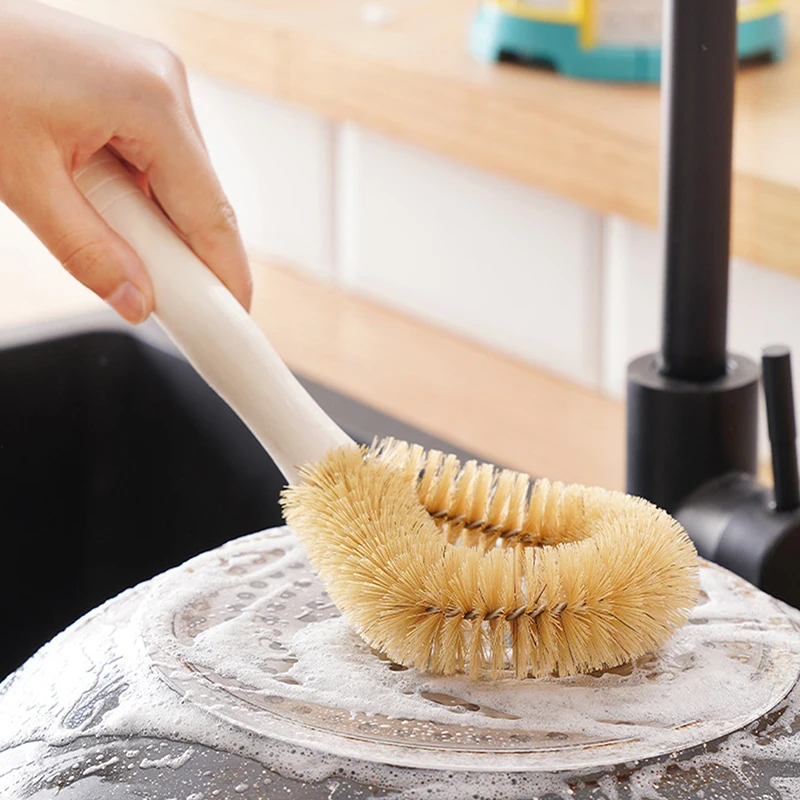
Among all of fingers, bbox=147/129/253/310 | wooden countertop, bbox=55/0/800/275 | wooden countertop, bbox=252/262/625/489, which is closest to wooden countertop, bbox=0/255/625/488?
wooden countertop, bbox=252/262/625/489

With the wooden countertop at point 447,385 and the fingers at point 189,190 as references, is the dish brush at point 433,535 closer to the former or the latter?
the fingers at point 189,190

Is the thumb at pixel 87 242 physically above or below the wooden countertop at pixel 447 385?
above

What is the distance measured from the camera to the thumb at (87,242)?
33cm

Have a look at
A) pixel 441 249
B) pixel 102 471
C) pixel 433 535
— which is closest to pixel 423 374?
pixel 441 249

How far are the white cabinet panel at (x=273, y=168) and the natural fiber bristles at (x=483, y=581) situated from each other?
0.72m

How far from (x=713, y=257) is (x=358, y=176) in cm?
58

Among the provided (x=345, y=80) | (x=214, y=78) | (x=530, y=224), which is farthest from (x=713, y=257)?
(x=214, y=78)

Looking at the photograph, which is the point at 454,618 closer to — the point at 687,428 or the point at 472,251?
the point at 687,428

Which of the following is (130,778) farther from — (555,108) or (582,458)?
(555,108)

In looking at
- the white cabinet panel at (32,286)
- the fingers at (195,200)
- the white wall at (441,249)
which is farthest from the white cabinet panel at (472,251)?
the fingers at (195,200)

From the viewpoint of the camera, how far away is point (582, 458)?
69cm

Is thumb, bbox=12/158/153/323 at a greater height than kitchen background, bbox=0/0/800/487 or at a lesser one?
greater

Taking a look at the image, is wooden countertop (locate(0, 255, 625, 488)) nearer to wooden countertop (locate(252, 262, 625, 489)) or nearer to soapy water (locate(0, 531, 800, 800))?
wooden countertop (locate(252, 262, 625, 489))

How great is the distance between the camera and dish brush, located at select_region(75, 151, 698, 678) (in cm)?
28
